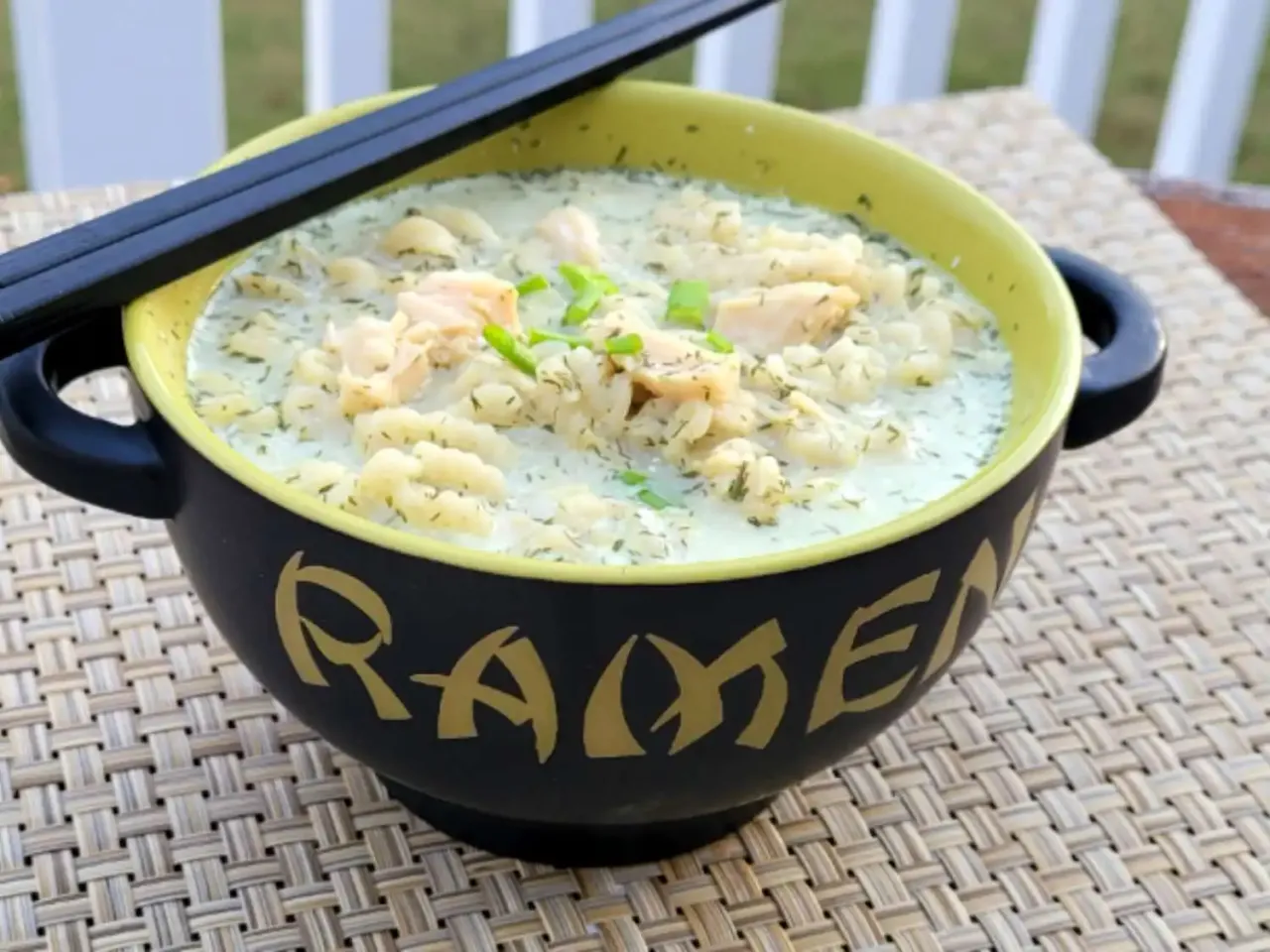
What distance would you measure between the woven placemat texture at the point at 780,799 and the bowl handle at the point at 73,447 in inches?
7.1

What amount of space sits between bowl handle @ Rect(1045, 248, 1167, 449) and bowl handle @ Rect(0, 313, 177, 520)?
428mm

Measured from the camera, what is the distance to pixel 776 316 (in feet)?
2.92

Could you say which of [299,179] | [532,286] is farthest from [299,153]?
[532,286]

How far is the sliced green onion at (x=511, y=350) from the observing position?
2.71 feet

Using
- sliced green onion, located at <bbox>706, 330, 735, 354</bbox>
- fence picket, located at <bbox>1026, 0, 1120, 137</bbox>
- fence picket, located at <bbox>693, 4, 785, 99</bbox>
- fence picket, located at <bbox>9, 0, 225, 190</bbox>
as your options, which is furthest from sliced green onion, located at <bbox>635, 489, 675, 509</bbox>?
fence picket, located at <bbox>1026, 0, 1120, 137</bbox>

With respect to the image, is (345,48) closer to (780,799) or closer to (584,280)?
(584,280)

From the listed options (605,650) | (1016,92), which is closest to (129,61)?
(1016,92)

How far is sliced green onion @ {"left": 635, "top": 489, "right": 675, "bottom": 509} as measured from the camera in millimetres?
767

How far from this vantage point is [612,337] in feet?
2.71

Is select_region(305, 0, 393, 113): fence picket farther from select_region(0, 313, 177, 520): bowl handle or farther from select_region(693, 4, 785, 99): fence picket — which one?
select_region(0, 313, 177, 520): bowl handle

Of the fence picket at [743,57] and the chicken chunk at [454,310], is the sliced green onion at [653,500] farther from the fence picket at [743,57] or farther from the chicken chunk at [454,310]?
the fence picket at [743,57]

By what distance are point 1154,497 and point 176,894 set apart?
25.6 inches

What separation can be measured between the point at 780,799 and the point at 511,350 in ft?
0.88

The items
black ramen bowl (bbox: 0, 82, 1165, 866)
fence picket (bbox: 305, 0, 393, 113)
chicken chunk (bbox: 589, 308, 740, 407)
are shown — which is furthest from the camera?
fence picket (bbox: 305, 0, 393, 113)
